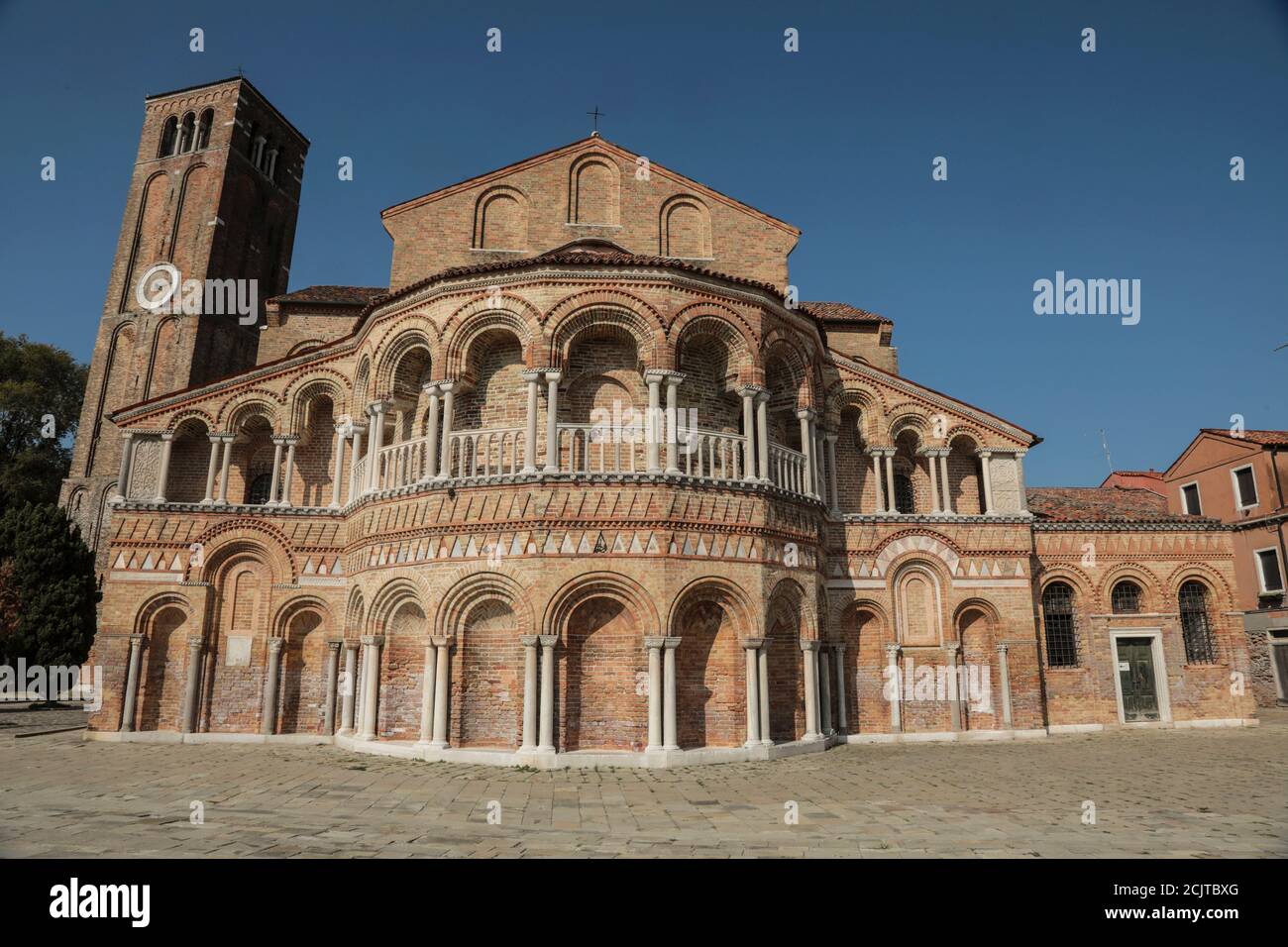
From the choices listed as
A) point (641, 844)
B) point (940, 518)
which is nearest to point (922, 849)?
point (641, 844)

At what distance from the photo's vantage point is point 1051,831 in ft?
28.1

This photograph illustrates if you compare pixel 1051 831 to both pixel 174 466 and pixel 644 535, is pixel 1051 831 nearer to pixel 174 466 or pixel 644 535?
pixel 644 535

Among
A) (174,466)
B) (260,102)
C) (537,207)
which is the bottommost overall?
(174,466)

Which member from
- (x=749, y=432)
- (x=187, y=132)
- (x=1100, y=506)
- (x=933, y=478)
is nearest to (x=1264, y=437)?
(x=1100, y=506)

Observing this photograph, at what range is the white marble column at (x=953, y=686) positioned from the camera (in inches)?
723

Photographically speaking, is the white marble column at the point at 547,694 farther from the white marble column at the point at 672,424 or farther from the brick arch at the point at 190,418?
the brick arch at the point at 190,418

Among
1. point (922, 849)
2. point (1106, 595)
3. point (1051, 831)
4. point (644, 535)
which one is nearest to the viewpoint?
point (922, 849)

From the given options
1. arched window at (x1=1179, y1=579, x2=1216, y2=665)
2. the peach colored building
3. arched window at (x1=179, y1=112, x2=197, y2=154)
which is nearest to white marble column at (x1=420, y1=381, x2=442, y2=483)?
arched window at (x1=1179, y1=579, x2=1216, y2=665)

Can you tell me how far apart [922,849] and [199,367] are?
38.4m

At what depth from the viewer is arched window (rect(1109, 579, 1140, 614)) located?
21.5m

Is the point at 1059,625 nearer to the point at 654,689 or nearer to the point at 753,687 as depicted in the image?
Result: the point at 753,687

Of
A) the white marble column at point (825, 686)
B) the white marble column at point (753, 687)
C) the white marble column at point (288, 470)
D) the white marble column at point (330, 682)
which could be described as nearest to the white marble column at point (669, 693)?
the white marble column at point (753, 687)

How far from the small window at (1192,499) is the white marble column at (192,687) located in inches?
1382

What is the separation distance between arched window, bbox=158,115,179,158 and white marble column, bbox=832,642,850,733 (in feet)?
142
